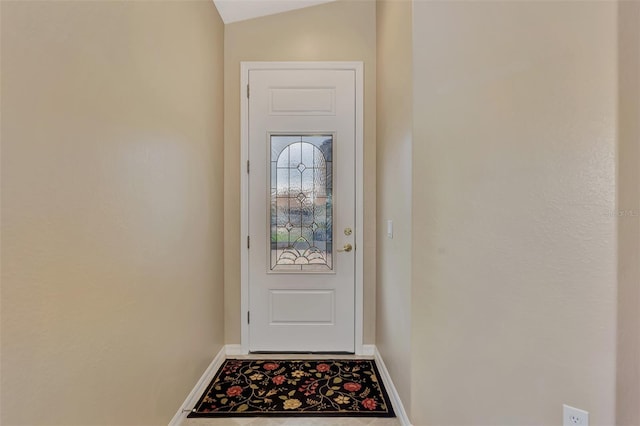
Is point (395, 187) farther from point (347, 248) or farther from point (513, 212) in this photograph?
point (347, 248)

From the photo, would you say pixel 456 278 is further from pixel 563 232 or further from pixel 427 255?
pixel 563 232

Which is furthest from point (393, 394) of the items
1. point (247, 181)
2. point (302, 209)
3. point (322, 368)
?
point (247, 181)

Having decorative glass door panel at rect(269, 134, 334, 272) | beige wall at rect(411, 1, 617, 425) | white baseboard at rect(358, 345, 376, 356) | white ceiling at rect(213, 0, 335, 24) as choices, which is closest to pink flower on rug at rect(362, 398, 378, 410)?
beige wall at rect(411, 1, 617, 425)

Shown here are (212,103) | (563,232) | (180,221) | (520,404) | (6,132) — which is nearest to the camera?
(6,132)

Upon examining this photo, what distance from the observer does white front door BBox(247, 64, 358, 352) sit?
250 cm

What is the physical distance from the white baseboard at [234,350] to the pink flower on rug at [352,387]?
86cm

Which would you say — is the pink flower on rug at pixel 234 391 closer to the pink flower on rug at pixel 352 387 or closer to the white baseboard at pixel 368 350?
the pink flower on rug at pixel 352 387

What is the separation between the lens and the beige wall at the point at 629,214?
1.19 meters

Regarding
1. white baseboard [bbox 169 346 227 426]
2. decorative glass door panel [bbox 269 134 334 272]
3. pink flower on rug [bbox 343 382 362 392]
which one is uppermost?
decorative glass door panel [bbox 269 134 334 272]

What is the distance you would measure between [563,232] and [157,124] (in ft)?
6.05

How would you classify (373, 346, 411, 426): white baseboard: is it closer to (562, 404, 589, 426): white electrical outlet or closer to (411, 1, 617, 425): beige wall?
(411, 1, 617, 425): beige wall

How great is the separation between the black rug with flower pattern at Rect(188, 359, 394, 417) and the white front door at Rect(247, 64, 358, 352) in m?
0.21

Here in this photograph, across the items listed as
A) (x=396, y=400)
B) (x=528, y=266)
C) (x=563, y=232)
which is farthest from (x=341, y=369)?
(x=563, y=232)

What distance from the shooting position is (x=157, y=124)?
1.52 m
